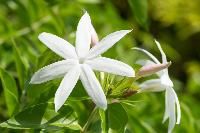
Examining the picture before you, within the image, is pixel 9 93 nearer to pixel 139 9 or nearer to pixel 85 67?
pixel 85 67

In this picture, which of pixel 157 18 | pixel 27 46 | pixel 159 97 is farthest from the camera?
pixel 157 18

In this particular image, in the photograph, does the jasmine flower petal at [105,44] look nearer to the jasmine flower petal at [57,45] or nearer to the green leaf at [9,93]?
the jasmine flower petal at [57,45]

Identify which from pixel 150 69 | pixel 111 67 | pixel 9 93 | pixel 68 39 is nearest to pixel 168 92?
pixel 150 69

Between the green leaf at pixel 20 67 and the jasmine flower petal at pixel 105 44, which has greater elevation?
the jasmine flower petal at pixel 105 44

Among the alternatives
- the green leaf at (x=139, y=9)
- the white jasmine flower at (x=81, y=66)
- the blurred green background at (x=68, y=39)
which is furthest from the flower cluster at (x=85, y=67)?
the green leaf at (x=139, y=9)

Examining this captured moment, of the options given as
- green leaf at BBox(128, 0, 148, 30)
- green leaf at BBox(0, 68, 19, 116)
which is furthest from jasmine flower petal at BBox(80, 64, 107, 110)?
green leaf at BBox(128, 0, 148, 30)

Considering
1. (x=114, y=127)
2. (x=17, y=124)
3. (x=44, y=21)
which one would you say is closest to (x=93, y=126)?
(x=114, y=127)

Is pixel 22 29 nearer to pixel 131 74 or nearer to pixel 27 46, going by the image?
pixel 27 46

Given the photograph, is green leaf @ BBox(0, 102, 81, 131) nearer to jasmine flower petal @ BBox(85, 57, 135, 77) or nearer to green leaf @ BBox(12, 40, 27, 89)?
jasmine flower petal @ BBox(85, 57, 135, 77)
